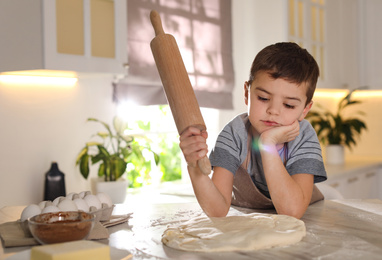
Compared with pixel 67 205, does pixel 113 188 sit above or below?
below

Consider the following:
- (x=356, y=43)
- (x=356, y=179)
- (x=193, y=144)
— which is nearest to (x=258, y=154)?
(x=193, y=144)

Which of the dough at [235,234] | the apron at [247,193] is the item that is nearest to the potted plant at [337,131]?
the apron at [247,193]

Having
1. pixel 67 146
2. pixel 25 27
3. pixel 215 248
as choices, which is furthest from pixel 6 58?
pixel 215 248

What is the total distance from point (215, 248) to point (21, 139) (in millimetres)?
1540

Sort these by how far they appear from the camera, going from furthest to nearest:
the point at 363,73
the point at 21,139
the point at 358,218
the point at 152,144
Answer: the point at 363,73 → the point at 152,144 → the point at 21,139 → the point at 358,218

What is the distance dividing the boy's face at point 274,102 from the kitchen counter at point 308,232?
0.26 meters

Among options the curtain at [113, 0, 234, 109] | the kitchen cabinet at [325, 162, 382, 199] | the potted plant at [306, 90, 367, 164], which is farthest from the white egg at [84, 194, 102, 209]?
the potted plant at [306, 90, 367, 164]

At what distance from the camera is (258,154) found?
4.83 feet

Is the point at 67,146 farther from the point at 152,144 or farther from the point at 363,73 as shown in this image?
the point at 363,73

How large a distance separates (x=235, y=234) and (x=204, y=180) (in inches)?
11.6

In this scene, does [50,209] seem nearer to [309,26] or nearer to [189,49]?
[189,49]

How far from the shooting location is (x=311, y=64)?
137 centimetres

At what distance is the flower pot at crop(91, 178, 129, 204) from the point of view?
2.22 m

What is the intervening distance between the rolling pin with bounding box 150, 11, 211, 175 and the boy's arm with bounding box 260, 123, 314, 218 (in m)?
0.28
